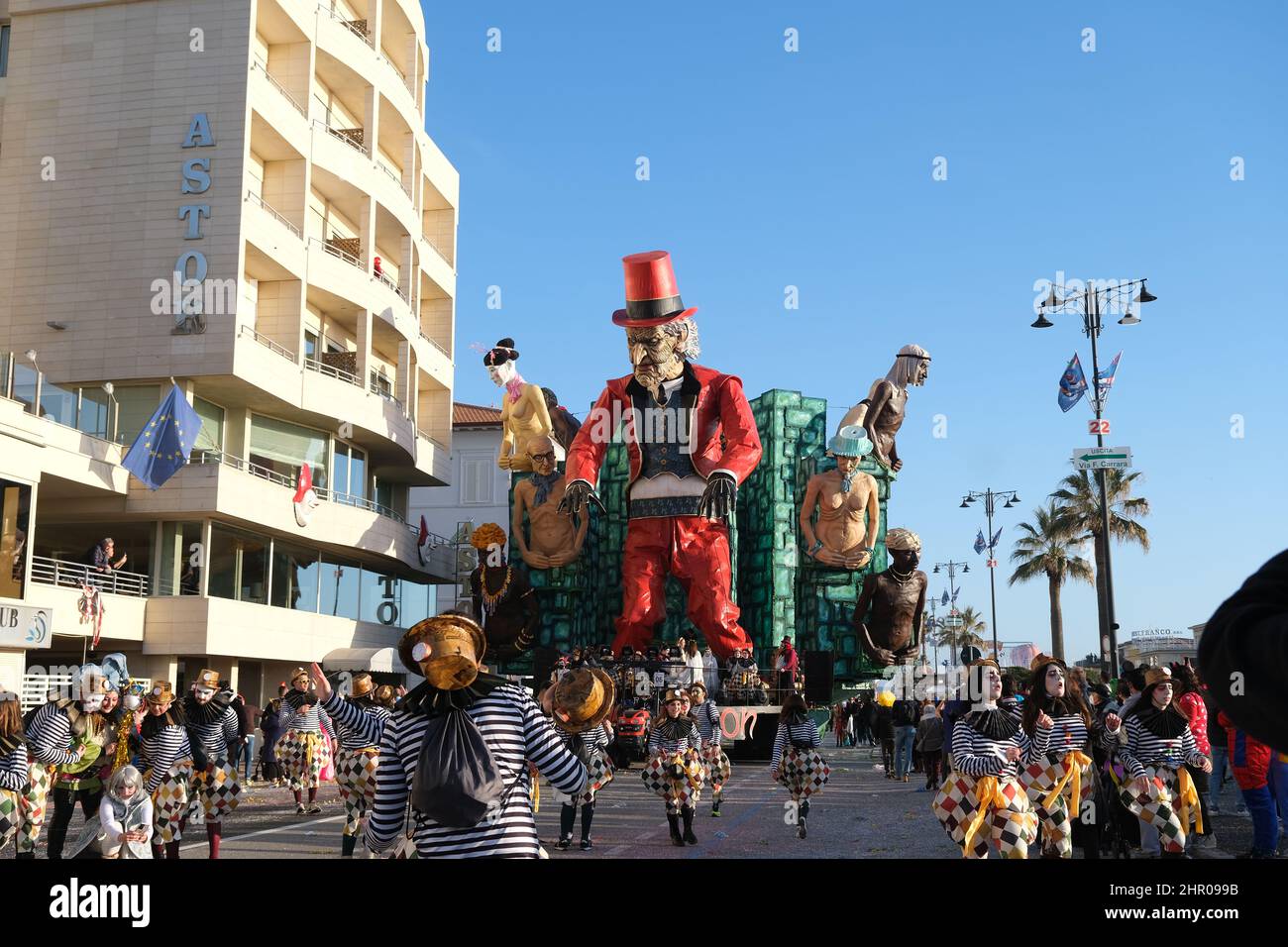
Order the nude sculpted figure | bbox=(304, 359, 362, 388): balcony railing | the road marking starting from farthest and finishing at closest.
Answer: bbox=(304, 359, 362, 388): balcony railing, the nude sculpted figure, the road marking

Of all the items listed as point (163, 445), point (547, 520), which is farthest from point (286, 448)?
point (547, 520)

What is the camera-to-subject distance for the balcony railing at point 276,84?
33.7 meters

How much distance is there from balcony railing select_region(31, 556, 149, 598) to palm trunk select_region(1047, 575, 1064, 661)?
28723mm

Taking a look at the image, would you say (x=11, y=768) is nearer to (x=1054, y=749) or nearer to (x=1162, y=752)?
(x=1054, y=749)

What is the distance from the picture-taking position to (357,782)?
482 inches

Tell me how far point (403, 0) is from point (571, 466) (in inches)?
884

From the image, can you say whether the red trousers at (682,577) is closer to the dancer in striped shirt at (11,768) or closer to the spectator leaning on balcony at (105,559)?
the spectator leaning on balcony at (105,559)

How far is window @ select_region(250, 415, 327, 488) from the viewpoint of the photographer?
1382 inches

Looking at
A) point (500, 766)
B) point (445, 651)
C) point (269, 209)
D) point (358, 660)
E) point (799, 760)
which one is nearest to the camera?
point (500, 766)

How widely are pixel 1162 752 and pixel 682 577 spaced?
17.5 metres

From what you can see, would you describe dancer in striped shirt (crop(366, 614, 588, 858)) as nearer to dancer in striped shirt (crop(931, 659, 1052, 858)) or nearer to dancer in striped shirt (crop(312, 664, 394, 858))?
dancer in striped shirt (crop(312, 664, 394, 858))

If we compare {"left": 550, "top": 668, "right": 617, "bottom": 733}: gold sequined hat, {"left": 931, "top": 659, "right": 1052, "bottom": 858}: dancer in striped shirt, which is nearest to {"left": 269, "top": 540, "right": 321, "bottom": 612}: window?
{"left": 931, "top": 659, "right": 1052, "bottom": 858}: dancer in striped shirt

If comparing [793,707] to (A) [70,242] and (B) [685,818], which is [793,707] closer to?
(B) [685,818]

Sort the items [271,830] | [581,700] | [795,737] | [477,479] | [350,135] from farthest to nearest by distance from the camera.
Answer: [477,479]
[350,135]
[271,830]
[795,737]
[581,700]
